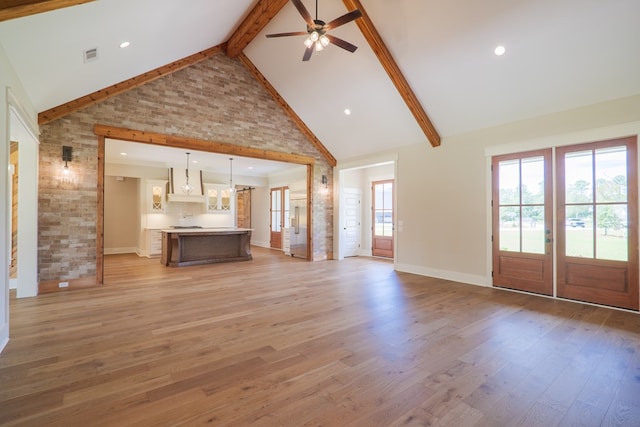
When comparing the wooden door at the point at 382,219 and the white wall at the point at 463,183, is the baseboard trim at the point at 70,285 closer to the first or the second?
the white wall at the point at 463,183

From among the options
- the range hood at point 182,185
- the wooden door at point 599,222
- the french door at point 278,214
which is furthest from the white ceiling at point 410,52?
the french door at point 278,214

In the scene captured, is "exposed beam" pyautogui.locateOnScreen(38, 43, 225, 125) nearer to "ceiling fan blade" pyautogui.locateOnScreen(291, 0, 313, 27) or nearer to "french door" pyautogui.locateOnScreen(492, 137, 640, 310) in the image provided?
"ceiling fan blade" pyautogui.locateOnScreen(291, 0, 313, 27)

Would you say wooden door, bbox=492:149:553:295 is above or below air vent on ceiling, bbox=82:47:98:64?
below

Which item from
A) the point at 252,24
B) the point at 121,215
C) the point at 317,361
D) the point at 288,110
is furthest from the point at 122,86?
the point at 121,215

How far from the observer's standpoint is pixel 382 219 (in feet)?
29.1

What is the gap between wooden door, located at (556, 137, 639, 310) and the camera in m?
3.84

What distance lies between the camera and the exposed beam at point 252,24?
202 inches

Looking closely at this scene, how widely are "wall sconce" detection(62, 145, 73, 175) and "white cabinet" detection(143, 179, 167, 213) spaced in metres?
4.47

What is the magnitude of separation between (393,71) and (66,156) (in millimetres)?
5707

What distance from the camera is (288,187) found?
34.4 ft

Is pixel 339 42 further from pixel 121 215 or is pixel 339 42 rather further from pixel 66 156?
pixel 121 215

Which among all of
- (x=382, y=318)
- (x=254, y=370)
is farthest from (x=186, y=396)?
(x=382, y=318)

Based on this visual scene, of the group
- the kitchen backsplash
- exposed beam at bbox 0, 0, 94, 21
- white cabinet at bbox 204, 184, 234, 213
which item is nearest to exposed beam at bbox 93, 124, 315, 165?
exposed beam at bbox 0, 0, 94, 21

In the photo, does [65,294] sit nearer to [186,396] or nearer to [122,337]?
[122,337]
